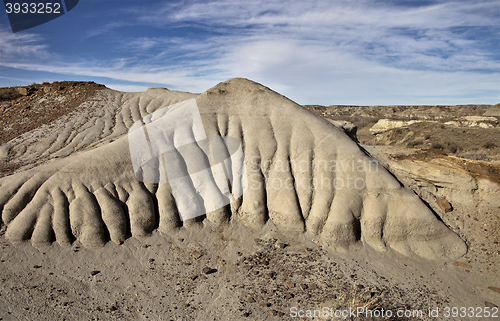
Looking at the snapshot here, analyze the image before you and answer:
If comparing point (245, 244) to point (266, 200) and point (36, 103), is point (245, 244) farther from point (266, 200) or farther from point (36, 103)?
point (36, 103)

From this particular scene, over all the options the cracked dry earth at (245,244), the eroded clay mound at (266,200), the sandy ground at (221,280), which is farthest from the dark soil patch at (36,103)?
the sandy ground at (221,280)

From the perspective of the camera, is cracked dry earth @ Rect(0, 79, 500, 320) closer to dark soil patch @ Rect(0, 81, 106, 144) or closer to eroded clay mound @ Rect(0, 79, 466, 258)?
eroded clay mound @ Rect(0, 79, 466, 258)

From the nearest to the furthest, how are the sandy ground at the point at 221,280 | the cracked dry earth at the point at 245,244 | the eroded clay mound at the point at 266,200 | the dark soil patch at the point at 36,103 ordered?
the sandy ground at the point at 221,280 → the cracked dry earth at the point at 245,244 → the eroded clay mound at the point at 266,200 → the dark soil patch at the point at 36,103

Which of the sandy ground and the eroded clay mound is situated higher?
the eroded clay mound

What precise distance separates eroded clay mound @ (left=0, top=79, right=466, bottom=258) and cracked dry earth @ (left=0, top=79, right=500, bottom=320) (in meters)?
0.03

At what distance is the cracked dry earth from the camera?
551 cm
